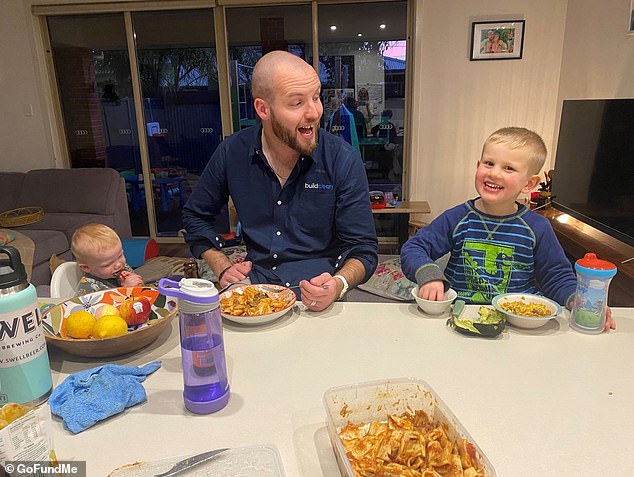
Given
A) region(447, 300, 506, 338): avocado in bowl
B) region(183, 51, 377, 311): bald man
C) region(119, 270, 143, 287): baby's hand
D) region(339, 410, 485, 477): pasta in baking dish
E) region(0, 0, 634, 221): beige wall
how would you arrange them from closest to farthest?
region(339, 410, 485, 477): pasta in baking dish → region(447, 300, 506, 338): avocado in bowl → region(183, 51, 377, 311): bald man → region(119, 270, 143, 287): baby's hand → region(0, 0, 634, 221): beige wall

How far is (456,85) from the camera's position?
4254mm

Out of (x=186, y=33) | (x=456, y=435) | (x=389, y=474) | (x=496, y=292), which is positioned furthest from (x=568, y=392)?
(x=186, y=33)

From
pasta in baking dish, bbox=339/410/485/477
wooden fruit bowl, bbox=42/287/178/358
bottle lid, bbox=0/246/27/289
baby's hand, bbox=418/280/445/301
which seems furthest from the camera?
baby's hand, bbox=418/280/445/301

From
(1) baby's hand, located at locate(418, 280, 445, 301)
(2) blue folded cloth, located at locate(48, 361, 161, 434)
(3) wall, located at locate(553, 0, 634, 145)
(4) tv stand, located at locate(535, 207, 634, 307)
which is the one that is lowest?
(4) tv stand, located at locate(535, 207, 634, 307)

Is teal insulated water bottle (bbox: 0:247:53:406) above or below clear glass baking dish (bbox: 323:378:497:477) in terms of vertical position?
above

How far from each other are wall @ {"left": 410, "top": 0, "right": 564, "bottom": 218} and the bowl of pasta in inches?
136

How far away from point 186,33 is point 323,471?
188 inches

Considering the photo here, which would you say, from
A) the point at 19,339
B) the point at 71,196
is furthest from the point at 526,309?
the point at 71,196

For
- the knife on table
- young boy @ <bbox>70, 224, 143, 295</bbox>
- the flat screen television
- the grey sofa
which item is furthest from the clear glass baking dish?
the grey sofa

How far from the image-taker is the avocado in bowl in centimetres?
111

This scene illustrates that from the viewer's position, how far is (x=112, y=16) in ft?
15.1

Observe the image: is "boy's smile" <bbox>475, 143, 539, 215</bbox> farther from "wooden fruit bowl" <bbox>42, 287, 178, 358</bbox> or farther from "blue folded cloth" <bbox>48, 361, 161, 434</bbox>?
"blue folded cloth" <bbox>48, 361, 161, 434</bbox>

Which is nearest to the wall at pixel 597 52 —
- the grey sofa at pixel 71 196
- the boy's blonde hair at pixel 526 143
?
the boy's blonde hair at pixel 526 143

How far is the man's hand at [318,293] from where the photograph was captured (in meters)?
1.23
